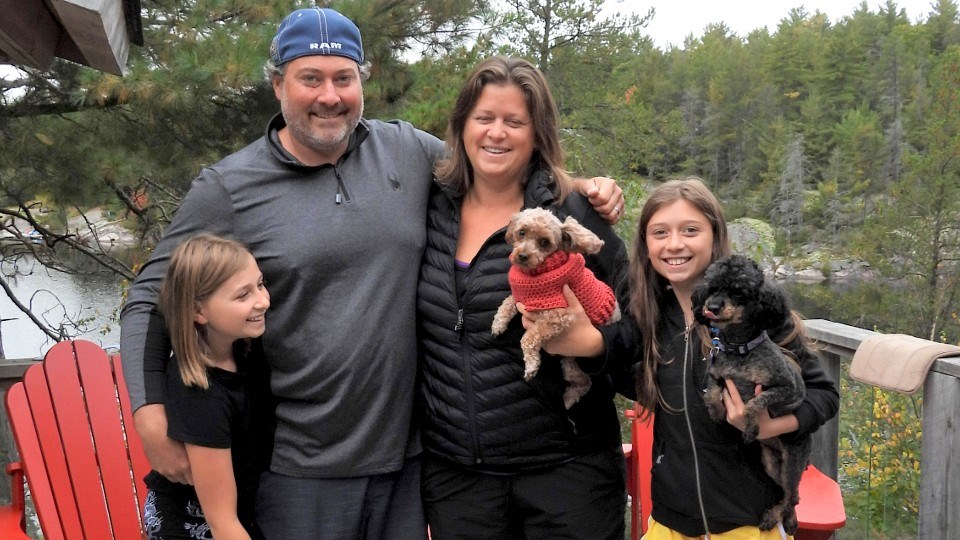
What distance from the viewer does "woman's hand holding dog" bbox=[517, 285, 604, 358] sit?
203 centimetres

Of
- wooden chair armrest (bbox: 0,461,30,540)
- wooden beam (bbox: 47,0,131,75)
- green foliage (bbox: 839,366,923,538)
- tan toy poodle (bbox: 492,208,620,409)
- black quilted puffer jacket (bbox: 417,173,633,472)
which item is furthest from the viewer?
green foliage (bbox: 839,366,923,538)

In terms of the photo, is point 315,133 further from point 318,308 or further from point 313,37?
point 318,308

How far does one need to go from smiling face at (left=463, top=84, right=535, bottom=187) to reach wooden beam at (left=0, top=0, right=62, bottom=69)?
1.58 meters

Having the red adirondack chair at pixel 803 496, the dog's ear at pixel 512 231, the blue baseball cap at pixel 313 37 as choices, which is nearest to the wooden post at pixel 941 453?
the red adirondack chair at pixel 803 496

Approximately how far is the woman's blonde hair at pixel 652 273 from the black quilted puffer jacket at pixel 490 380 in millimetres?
86

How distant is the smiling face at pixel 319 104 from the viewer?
6.98 feet

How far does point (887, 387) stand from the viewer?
248cm

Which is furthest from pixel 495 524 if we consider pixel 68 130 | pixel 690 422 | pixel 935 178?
pixel 935 178

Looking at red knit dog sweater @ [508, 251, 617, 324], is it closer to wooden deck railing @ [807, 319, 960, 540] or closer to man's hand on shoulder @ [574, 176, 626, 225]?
man's hand on shoulder @ [574, 176, 626, 225]

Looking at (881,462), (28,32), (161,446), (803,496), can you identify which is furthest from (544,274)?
(881,462)

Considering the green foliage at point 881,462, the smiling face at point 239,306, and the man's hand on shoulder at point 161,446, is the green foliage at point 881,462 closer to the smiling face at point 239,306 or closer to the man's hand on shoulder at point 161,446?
the smiling face at point 239,306

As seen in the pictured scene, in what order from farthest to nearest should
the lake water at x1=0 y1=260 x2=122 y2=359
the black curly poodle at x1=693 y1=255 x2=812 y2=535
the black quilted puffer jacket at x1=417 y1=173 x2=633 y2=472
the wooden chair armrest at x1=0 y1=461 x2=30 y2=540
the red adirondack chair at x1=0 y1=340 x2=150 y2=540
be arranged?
1. the lake water at x1=0 y1=260 x2=122 y2=359
2. the red adirondack chair at x1=0 y1=340 x2=150 y2=540
3. the wooden chair armrest at x1=0 y1=461 x2=30 y2=540
4. the black quilted puffer jacket at x1=417 y1=173 x2=633 y2=472
5. the black curly poodle at x1=693 y1=255 x2=812 y2=535

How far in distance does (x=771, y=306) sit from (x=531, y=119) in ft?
2.65

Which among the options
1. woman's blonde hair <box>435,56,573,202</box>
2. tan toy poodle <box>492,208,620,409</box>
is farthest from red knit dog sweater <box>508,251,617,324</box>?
woman's blonde hair <box>435,56,573,202</box>
